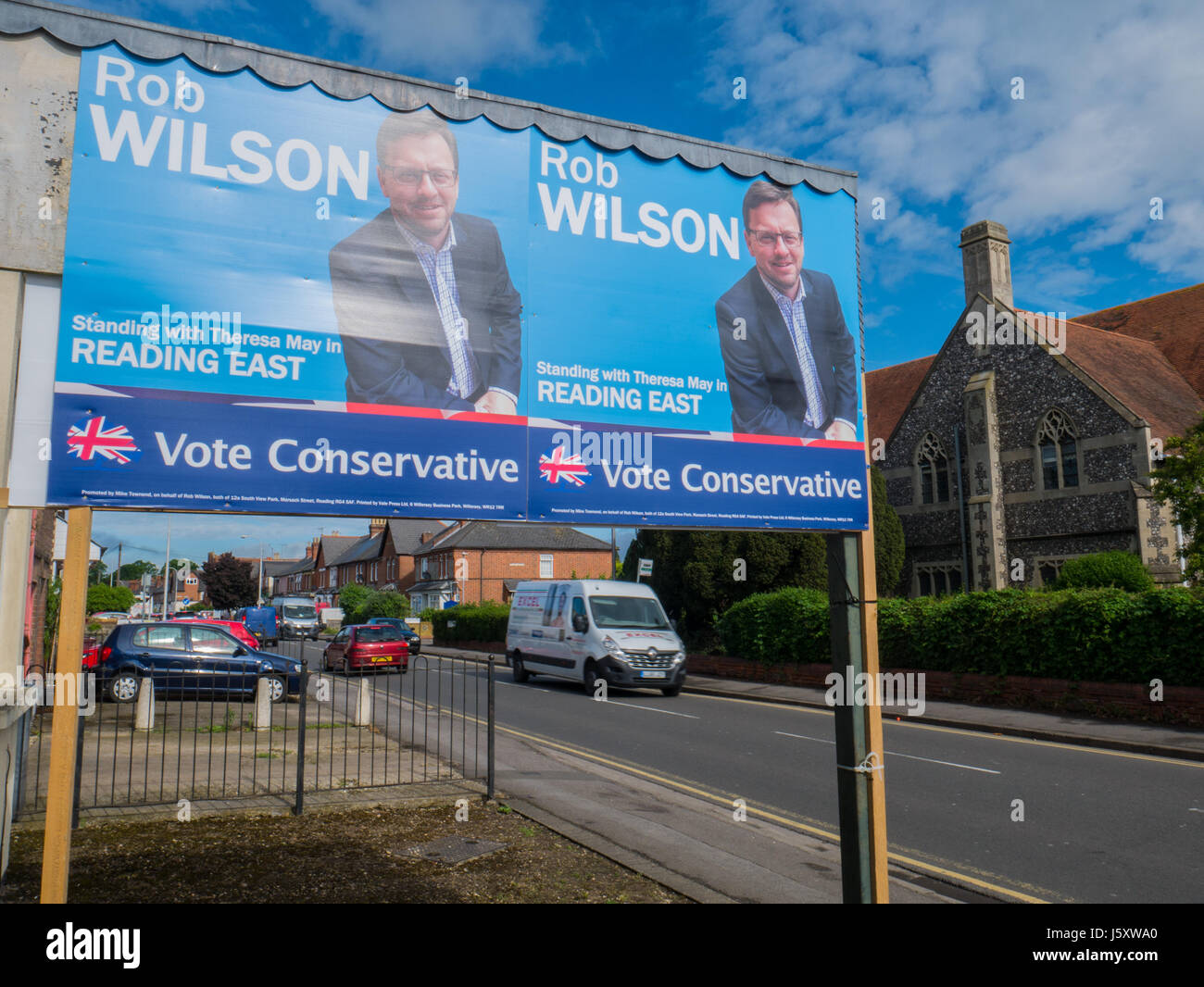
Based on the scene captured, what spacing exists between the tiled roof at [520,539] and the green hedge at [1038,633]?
39957 millimetres

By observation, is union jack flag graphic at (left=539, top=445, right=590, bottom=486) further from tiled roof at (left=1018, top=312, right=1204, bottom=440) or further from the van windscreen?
A: tiled roof at (left=1018, top=312, right=1204, bottom=440)

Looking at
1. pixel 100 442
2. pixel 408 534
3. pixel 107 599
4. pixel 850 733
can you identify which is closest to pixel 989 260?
pixel 850 733

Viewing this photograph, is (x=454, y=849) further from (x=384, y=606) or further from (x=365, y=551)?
(x=365, y=551)

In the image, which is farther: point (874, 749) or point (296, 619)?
point (296, 619)

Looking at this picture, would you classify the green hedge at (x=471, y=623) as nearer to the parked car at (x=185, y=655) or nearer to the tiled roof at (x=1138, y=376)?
the parked car at (x=185, y=655)

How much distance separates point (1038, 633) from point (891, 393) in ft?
81.8

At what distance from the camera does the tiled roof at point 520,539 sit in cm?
5938

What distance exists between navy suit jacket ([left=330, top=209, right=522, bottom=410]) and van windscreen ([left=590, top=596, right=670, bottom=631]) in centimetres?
1534

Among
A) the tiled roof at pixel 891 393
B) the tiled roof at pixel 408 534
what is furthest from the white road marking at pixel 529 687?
the tiled roof at pixel 408 534

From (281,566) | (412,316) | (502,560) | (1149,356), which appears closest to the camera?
(412,316)

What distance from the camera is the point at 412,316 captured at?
3.57 m

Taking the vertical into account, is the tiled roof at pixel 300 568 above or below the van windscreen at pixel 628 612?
above

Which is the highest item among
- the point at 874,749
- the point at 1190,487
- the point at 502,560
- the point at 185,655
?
the point at 502,560

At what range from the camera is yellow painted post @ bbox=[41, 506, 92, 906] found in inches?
115
